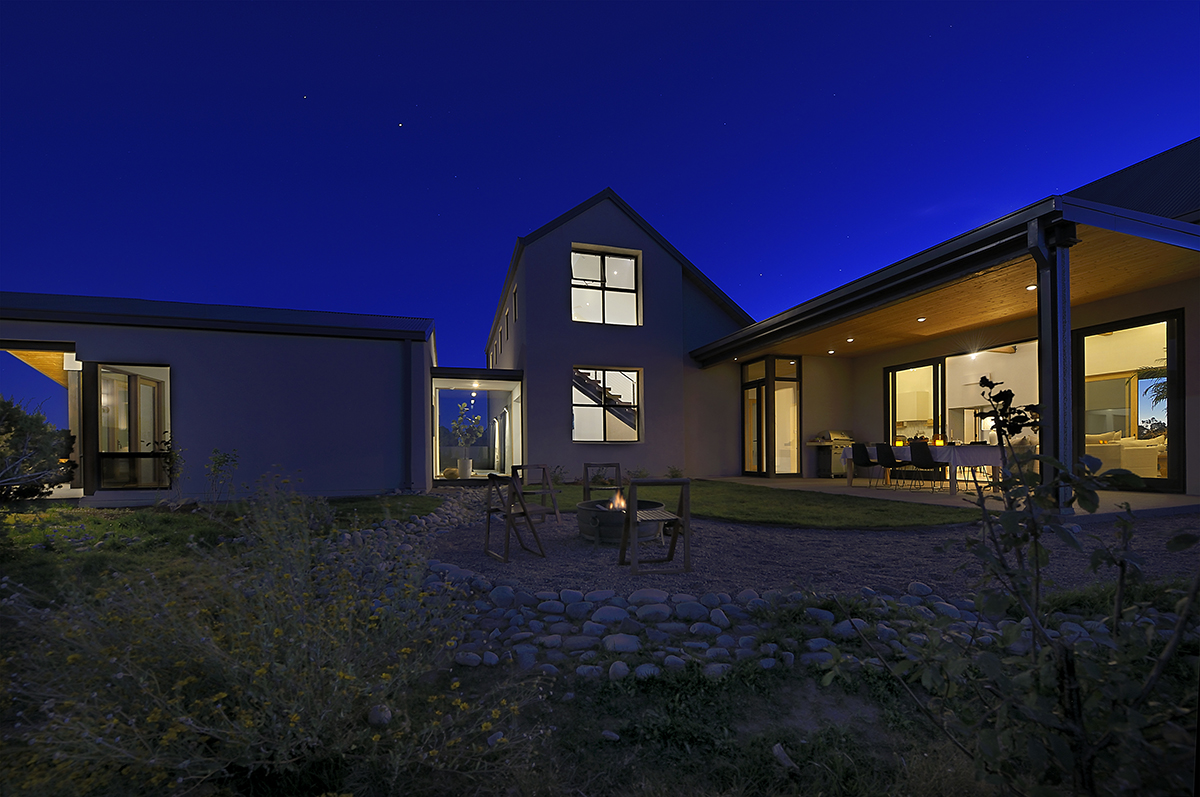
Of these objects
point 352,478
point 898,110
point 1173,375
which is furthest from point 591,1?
point 1173,375

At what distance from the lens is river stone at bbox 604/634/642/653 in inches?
102

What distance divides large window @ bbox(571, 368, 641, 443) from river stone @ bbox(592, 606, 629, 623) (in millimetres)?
8943

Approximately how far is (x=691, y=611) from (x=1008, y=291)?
7487mm

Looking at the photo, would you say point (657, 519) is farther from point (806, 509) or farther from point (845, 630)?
point (806, 509)

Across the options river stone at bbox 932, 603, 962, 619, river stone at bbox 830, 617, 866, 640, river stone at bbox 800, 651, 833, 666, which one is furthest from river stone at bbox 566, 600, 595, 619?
river stone at bbox 932, 603, 962, 619

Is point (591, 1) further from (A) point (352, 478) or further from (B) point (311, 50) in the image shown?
(B) point (311, 50)

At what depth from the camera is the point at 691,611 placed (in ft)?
10.2

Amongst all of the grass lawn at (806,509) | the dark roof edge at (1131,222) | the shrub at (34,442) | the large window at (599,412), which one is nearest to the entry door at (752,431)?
the large window at (599,412)

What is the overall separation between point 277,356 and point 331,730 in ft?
27.7

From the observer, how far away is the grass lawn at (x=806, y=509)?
5.93 meters

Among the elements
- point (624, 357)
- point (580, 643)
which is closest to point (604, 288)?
point (624, 357)

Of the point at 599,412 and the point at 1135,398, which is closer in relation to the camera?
the point at 1135,398

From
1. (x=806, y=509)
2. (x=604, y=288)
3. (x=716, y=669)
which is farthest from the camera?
(x=604, y=288)

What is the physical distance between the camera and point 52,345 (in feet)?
26.4
